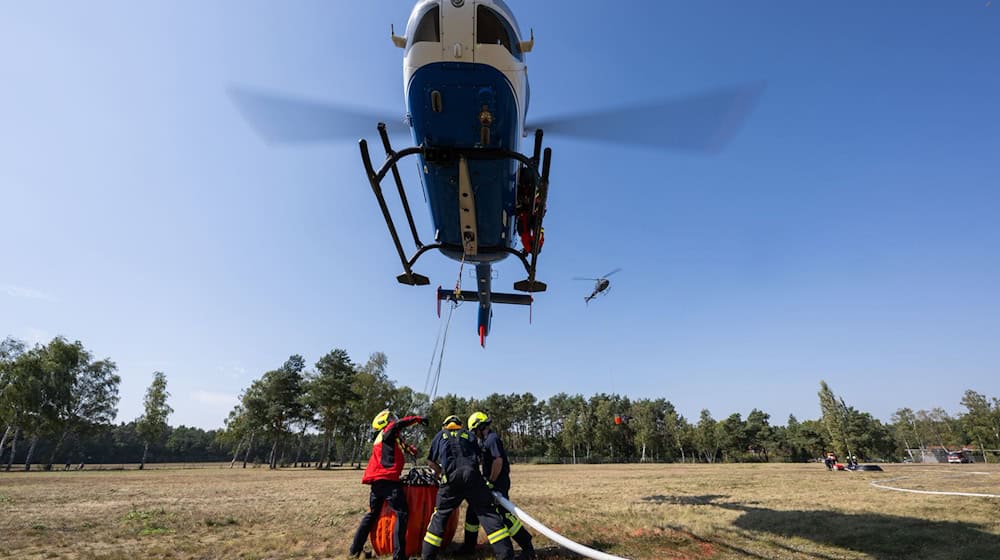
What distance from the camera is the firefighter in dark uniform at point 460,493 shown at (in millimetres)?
5289

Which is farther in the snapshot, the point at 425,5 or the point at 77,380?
the point at 77,380

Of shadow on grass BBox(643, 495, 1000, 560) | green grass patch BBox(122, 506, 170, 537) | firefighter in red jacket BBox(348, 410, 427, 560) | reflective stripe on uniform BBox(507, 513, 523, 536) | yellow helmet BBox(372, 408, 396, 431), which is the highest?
yellow helmet BBox(372, 408, 396, 431)

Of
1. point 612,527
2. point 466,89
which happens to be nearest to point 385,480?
point 612,527

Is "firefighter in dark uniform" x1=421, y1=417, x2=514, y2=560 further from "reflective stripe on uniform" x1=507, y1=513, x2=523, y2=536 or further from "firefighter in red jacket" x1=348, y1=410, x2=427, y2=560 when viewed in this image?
"firefighter in red jacket" x1=348, y1=410, x2=427, y2=560

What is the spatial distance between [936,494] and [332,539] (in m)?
15.6

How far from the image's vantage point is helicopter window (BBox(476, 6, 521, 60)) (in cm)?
523

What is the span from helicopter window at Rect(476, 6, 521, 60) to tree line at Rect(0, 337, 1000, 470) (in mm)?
10561

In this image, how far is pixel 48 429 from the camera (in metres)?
41.9

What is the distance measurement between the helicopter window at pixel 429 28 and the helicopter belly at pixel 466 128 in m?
0.33

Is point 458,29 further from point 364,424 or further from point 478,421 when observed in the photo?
point 364,424

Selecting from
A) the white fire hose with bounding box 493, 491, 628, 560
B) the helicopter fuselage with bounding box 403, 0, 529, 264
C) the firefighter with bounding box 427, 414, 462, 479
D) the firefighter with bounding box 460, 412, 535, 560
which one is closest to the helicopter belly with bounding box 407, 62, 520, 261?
the helicopter fuselage with bounding box 403, 0, 529, 264

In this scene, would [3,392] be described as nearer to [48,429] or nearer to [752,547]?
[48,429]

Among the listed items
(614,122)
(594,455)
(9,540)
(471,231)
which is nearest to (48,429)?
(9,540)

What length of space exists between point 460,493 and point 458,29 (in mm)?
6052
